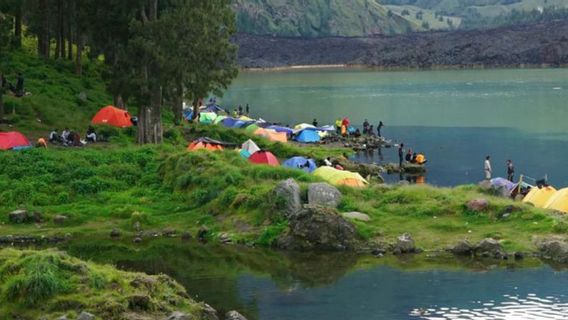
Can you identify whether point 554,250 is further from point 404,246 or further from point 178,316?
point 178,316

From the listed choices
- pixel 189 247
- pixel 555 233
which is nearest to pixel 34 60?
pixel 189 247

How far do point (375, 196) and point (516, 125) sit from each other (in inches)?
2295

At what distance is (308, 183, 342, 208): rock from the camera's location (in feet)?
128

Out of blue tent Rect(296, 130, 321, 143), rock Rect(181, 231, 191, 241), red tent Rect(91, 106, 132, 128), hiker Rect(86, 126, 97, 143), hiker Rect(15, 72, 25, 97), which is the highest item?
hiker Rect(15, 72, 25, 97)

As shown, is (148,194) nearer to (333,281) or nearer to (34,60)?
(333,281)

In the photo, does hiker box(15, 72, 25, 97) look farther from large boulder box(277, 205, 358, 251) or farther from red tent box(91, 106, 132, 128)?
large boulder box(277, 205, 358, 251)

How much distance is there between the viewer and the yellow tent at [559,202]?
40.4 meters

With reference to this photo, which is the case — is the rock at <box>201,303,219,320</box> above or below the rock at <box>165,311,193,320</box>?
below

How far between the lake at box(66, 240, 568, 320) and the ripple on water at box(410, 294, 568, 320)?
0.03 m

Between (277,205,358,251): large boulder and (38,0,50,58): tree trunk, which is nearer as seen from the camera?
(277,205,358,251): large boulder

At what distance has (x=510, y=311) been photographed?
26.5m

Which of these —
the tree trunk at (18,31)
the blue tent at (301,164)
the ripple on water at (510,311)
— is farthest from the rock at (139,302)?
the tree trunk at (18,31)

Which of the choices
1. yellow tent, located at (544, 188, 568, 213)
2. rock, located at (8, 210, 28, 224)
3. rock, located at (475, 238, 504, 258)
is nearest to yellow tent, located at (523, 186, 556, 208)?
yellow tent, located at (544, 188, 568, 213)

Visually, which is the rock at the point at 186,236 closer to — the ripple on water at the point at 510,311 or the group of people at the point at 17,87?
the ripple on water at the point at 510,311
